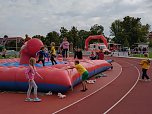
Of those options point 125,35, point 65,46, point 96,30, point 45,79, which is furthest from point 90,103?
point 96,30

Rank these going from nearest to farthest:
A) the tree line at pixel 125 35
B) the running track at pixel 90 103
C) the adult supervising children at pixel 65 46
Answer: the running track at pixel 90 103 → the adult supervising children at pixel 65 46 → the tree line at pixel 125 35

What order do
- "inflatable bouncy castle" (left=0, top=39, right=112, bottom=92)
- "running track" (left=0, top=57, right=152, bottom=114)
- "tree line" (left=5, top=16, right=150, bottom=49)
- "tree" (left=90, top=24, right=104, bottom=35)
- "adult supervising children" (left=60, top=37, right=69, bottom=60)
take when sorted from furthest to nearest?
"tree" (left=90, top=24, right=104, bottom=35), "tree line" (left=5, top=16, right=150, bottom=49), "adult supervising children" (left=60, top=37, right=69, bottom=60), "inflatable bouncy castle" (left=0, top=39, right=112, bottom=92), "running track" (left=0, top=57, right=152, bottom=114)

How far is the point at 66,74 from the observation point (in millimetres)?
11500

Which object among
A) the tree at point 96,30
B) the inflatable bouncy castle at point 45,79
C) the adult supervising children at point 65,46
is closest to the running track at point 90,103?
the inflatable bouncy castle at point 45,79

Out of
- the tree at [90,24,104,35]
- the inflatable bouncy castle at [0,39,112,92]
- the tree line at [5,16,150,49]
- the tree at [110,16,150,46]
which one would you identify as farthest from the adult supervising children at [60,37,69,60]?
the tree at [90,24,104,35]

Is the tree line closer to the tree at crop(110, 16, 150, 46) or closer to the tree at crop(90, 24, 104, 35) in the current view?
the tree at crop(110, 16, 150, 46)

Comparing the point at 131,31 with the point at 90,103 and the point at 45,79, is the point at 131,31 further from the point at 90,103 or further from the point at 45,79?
the point at 90,103

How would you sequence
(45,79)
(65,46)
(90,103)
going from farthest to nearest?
(65,46) → (45,79) → (90,103)

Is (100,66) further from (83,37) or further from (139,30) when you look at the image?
(83,37)

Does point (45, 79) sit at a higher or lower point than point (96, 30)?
lower

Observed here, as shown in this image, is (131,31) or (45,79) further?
(131,31)

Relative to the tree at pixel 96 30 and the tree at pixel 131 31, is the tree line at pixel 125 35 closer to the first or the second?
the tree at pixel 131 31

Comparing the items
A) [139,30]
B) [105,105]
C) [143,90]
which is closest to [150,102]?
[105,105]

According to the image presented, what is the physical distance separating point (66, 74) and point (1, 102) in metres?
2.79
